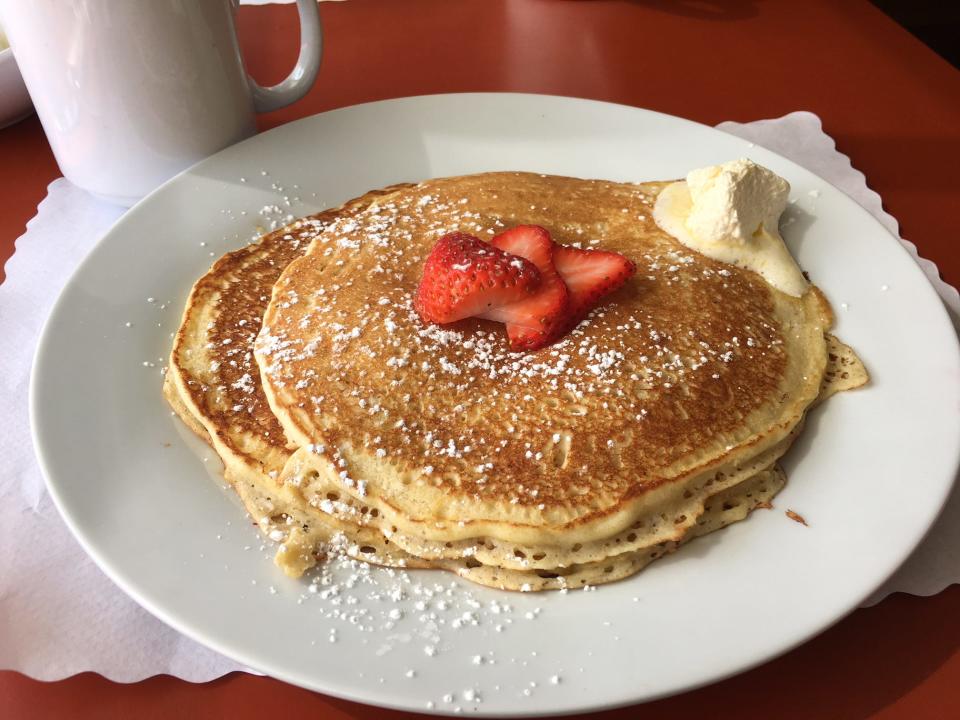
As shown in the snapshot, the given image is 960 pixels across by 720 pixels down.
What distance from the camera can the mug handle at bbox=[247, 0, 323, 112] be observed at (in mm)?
1623

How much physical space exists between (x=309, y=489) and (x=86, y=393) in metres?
0.36

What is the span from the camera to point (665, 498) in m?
1.02

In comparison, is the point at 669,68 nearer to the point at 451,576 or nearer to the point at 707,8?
the point at 707,8

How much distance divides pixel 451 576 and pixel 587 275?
0.45 meters

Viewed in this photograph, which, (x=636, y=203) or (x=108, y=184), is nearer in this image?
(x=636, y=203)

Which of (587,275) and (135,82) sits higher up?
(135,82)

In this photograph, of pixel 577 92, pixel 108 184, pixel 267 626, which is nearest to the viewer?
pixel 267 626

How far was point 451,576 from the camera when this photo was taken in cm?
100

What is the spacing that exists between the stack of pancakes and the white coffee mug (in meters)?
0.33

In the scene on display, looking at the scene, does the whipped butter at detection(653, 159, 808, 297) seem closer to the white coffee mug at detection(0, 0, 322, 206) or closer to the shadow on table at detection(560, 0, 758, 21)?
the white coffee mug at detection(0, 0, 322, 206)

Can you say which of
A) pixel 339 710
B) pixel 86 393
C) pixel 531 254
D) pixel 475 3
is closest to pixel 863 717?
pixel 339 710

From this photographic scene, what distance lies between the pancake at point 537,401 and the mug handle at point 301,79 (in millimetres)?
474

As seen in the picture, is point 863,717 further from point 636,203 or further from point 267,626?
point 636,203

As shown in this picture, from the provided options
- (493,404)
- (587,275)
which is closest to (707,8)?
(587,275)
